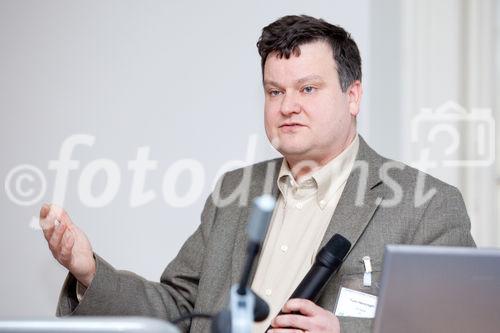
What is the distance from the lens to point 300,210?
195 centimetres

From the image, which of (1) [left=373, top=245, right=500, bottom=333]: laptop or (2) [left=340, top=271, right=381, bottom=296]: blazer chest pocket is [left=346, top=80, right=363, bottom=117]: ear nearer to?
(2) [left=340, top=271, right=381, bottom=296]: blazer chest pocket

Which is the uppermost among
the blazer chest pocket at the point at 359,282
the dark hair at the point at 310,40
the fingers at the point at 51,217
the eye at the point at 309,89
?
the dark hair at the point at 310,40

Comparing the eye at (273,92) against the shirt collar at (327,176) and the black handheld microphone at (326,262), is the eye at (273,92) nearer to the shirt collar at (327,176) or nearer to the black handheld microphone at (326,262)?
the shirt collar at (327,176)

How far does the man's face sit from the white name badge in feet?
1.35

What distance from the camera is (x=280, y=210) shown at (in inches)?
78.2

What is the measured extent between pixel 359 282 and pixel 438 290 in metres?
0.56

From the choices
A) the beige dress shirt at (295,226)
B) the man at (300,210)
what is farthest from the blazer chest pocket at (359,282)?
the beige dress shirt at (295,226)

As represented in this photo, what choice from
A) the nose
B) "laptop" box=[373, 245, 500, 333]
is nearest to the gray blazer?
the nose

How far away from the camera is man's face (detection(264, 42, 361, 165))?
191 cm

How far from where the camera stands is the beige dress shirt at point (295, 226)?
1.83 m

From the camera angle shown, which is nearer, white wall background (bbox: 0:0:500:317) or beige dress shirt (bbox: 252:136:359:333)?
beige dress shirt (bbox: 252:136:359:333)

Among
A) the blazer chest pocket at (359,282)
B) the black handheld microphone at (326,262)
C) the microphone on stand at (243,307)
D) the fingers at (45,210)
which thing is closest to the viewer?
the microphone on stand at (243,307)

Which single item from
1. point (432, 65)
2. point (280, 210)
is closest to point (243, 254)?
point (280, 210)

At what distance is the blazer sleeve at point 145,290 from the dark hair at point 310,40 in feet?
1.52
